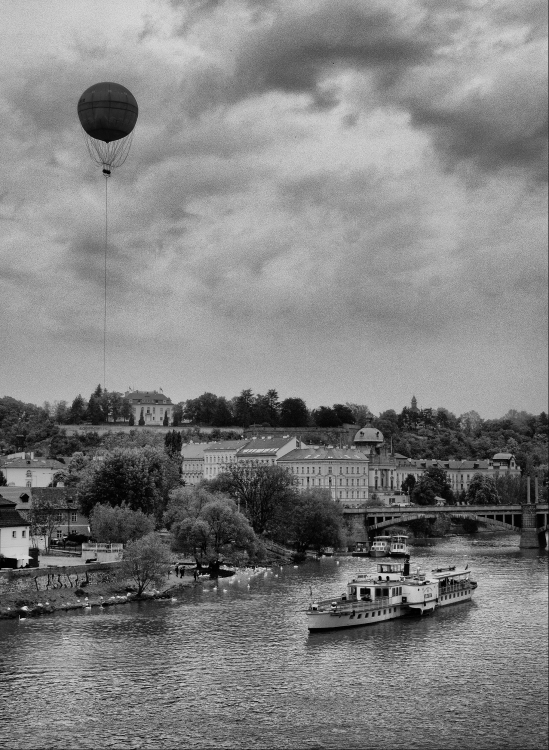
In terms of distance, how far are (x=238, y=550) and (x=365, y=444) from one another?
47.5 meters

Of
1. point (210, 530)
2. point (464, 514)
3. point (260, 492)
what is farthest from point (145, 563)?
point (464, 514)

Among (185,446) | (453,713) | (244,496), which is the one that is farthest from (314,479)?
(453,713)

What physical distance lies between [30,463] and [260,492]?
30.6 ft

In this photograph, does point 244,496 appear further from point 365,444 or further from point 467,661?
Result: point 365,444

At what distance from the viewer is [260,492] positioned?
149 feet

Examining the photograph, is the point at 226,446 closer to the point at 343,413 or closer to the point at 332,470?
the point at 332,470

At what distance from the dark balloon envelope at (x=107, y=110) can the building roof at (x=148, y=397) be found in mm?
57563

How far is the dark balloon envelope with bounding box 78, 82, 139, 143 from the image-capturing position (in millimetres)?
15023

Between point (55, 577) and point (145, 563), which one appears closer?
point (55, 577)

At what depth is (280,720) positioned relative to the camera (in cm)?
1756

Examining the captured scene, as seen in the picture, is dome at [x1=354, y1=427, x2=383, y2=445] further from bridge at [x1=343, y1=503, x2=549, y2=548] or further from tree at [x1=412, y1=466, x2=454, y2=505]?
bridge at [x1=343, y1=503, x2=549, y2=548]

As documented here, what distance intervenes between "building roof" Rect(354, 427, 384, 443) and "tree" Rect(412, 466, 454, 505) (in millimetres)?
6413

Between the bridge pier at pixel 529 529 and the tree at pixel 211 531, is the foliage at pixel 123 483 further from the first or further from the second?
the bridge pier at pixel 529 529

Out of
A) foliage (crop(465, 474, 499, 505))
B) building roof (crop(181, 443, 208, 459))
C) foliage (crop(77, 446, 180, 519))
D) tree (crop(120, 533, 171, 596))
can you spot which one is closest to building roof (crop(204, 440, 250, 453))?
building roof (crop(181, 443, 208, 459))
